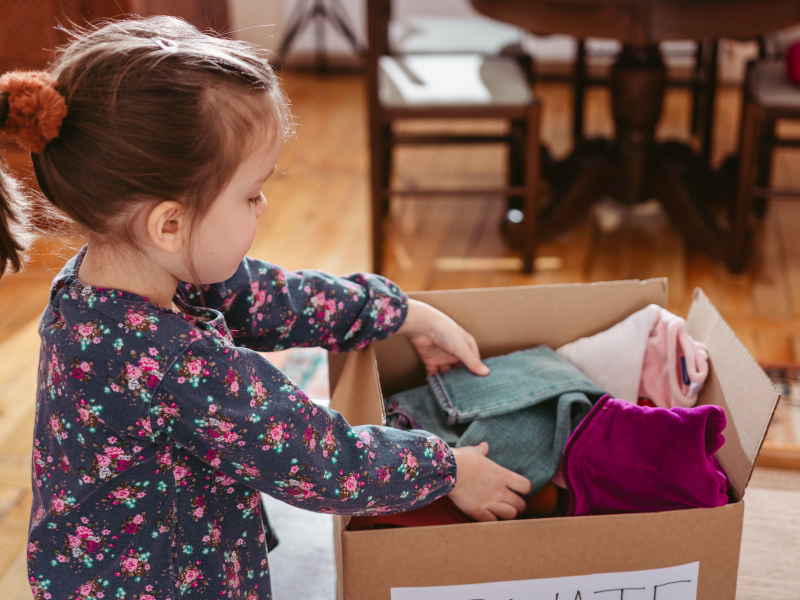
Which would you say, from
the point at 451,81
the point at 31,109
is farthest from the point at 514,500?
the point at 451,81

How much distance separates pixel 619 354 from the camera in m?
0.96

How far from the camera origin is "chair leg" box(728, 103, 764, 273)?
5.65ft

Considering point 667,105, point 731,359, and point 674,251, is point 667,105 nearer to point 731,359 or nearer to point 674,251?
point 674,251

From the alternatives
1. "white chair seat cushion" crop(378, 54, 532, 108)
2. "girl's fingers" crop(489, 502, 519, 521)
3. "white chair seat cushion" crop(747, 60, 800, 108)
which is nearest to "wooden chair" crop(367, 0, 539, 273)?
"white chair seat cushion" crop(378, 54, 532, 108)

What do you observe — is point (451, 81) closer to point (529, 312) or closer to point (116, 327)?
point (529, 312)

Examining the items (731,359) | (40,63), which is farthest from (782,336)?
(40,63)

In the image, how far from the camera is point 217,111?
2.10ft

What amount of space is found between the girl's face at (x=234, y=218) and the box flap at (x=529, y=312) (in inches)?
12.8

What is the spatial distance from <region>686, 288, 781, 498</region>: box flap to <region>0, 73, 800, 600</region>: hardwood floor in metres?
0.34

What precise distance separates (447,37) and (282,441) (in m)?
1.67

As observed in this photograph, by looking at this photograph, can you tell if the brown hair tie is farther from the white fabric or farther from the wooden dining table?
the wooden dining table

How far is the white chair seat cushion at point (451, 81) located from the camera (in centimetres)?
178

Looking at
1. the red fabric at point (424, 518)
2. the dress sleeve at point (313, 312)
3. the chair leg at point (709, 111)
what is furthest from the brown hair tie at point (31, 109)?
the chair leg at point (709, 111)

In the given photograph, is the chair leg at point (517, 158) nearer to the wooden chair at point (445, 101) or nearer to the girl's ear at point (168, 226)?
the wooden chair at point (445, 101)
